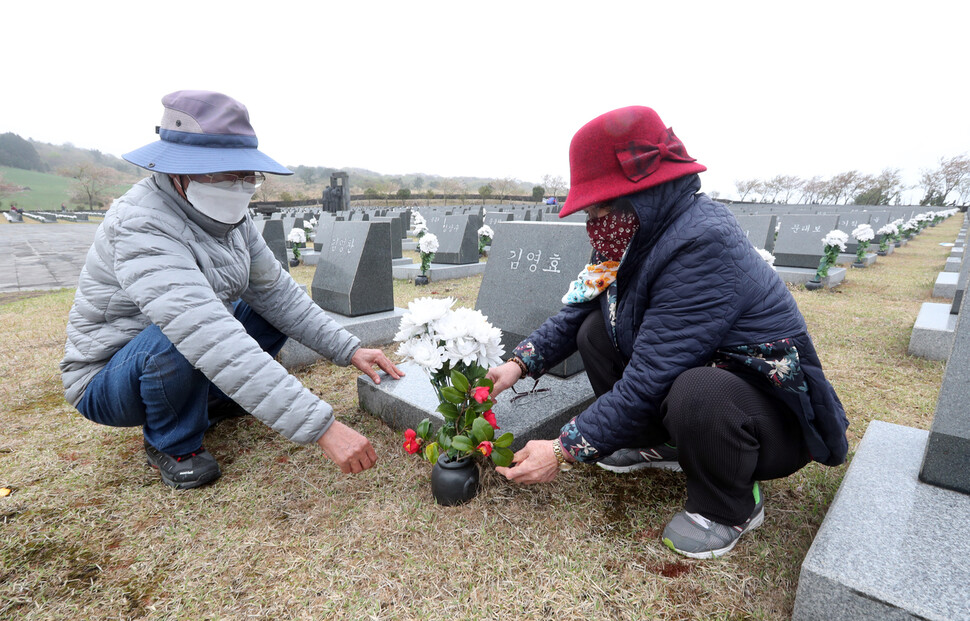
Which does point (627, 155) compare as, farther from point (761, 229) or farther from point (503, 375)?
point (761, 229)

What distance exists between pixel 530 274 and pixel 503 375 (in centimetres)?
113

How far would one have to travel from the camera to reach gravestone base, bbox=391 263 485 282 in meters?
7.60

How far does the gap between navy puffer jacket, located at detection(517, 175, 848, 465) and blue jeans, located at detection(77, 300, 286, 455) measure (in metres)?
1.67

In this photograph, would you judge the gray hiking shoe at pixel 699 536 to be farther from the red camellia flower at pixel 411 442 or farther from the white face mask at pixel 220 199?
the white face mask at pixel 220 199

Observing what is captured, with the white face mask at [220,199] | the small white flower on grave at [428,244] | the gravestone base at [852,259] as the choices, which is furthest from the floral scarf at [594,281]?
the gravestone base at [852,259]

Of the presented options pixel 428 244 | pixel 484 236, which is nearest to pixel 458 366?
pixel 428 244

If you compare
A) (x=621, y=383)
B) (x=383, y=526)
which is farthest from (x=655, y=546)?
(x=383, y=526)

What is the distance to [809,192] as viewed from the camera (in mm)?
56875

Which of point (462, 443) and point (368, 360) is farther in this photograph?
point (368, 360)

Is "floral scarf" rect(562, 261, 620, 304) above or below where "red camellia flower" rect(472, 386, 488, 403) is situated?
above

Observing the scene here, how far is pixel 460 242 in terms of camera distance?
8.52m

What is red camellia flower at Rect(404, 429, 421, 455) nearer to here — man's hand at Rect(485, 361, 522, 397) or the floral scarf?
man's hand at Rect(485, 361, 522, 397)

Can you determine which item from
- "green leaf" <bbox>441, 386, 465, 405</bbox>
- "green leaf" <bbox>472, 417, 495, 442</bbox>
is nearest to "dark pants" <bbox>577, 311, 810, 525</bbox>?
"green leaf" <bbox>472, 417, 495, 442</bbox>

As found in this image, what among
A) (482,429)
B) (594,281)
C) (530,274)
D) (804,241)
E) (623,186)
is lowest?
(482,429)
